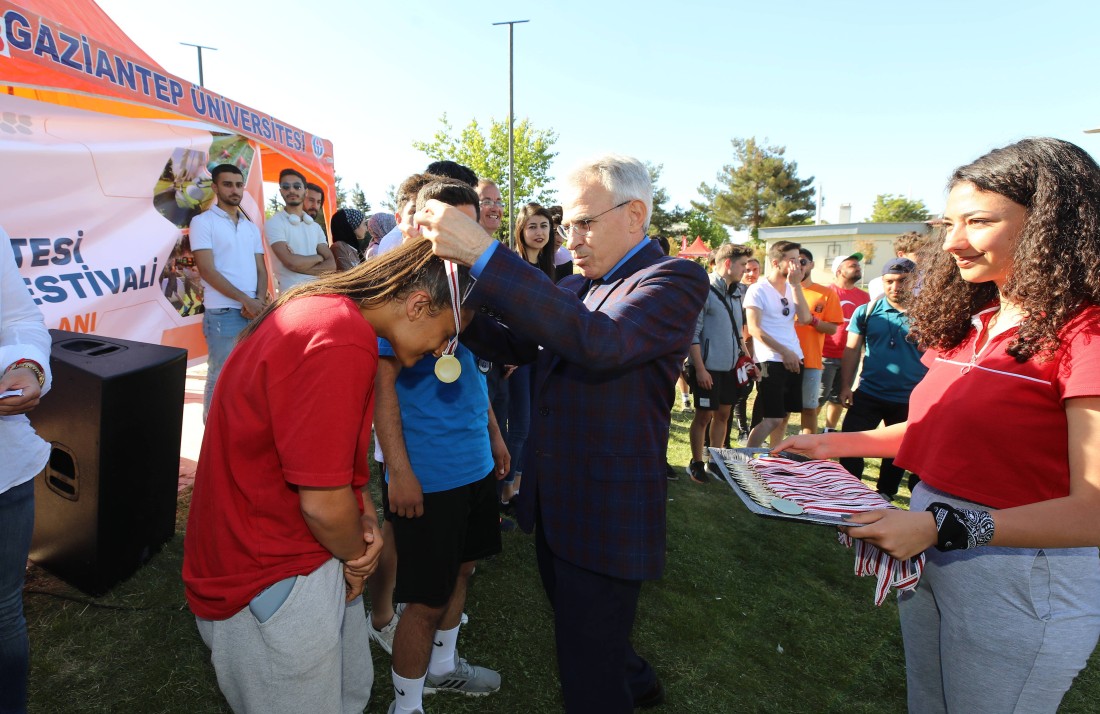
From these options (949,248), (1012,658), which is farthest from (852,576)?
(949,248)

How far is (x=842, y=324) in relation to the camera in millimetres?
5801

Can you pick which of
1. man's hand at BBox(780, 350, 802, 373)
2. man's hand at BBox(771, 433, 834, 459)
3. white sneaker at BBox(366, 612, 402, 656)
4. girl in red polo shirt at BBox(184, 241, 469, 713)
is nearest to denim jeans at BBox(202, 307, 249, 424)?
white sneaker at BBox(366, 612, 402, 656)

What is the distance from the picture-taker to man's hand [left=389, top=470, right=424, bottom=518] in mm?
1961

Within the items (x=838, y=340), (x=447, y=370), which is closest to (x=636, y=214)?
(x=447, y=370)

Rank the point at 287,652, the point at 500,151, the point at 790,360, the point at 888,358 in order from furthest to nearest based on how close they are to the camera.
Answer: the point at 500,151
the point at 790,360
the point at 888,358
the point at 287,652

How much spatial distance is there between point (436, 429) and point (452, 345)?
631 mm

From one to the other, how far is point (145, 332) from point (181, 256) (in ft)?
2.26

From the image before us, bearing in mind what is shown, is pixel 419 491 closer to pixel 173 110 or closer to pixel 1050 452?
pixel 1050 452

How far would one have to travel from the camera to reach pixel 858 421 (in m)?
4.37

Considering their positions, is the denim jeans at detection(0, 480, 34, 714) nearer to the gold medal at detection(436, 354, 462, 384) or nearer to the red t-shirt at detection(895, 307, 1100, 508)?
the gold medal at detection(436, 354, 462, 384)

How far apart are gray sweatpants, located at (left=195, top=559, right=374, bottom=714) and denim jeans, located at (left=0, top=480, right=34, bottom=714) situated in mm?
863

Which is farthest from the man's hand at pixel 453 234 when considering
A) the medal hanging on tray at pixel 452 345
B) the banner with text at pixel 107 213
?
the banner with text at pixel 107 213

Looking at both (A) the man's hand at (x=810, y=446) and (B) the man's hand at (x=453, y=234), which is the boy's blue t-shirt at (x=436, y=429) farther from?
(A) the man's hand at (x=810, y=446)

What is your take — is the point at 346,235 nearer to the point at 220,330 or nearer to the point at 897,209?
the point at 220,330
